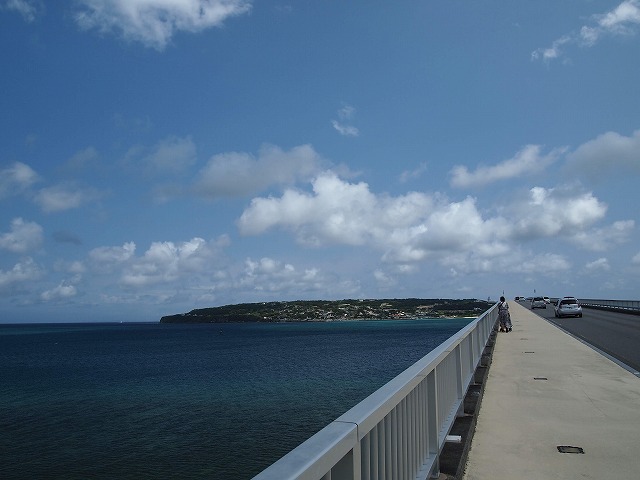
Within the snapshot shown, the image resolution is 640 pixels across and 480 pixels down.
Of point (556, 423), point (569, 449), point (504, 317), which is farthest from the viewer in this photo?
point (504, 317)

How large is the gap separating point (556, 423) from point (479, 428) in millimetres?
1200

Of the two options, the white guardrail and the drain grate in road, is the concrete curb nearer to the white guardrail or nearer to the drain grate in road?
the white guardrail

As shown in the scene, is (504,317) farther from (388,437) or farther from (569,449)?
(388,437)

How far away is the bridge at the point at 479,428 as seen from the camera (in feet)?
8.59

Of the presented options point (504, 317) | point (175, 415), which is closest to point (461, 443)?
point (504, 317)

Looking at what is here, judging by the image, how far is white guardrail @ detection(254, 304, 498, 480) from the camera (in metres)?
2.10

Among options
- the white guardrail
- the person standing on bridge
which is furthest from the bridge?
the person standing on bridge

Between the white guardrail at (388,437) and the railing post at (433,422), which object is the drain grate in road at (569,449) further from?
the railing post at (433,422)

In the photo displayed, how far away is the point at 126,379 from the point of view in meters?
50.8

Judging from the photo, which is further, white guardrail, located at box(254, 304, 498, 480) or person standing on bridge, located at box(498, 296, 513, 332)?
person standing on bridge, located at box(498, 296, 513, 332)

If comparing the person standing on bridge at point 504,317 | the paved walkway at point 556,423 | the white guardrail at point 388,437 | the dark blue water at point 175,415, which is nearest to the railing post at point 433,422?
the white guardrail at point 388,437

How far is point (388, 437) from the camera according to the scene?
136 inches

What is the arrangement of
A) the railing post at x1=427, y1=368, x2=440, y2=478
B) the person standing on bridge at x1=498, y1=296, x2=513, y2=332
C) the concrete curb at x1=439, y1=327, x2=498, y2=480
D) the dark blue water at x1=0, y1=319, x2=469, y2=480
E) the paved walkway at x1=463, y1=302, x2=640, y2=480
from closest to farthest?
the railing post at x1=427, y1=368, x2=440, y2=478 → the concrete curb at x1=439, y1=327, x2=498, y2=480 → the paved walkway at x1=463, y1=302, x2=640, y2=480 → the dark blue water at x1=0, y1=319, x2=469, y2=480 → the person standing on bridge at x1=498, y1=296, x2=513, y2=332

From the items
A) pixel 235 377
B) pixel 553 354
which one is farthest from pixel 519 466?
pixel 235 377
